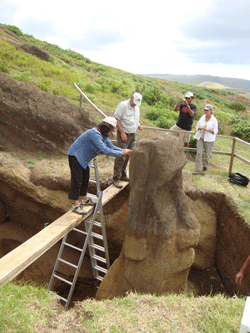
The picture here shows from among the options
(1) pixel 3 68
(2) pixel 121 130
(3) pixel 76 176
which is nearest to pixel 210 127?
(2) pixel 121 130

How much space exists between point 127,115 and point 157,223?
2.46 m

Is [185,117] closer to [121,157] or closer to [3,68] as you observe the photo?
[121,157]

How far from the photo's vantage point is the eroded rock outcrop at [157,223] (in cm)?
507

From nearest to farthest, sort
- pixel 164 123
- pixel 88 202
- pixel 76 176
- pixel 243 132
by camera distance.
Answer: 1. pixel 76 176
2. pixel 88 202
3. pixel 164 123
4. pixel 243 132

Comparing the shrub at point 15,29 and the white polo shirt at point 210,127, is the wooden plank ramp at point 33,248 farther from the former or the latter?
→ the shrub at point 15,29

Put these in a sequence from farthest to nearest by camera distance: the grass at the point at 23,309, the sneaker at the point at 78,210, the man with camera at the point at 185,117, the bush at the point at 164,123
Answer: the bush at the point at 164,123 → the man with camera at the point at 185,117 → the sneaker at the point at 78,210 → the grass at the point at 23,309

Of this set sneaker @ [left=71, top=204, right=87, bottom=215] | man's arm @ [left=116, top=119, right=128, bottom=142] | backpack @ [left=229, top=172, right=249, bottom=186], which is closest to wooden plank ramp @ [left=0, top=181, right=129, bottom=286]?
sneaker @ [left=71, top=204, right=87, bottom=215]

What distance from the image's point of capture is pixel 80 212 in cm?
589

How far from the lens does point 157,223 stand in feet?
17.1

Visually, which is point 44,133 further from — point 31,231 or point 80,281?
point 80,281

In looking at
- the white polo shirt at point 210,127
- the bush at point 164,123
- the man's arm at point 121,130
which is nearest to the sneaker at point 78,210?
the man's arm at point 121,130

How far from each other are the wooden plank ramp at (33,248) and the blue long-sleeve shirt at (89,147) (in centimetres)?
107

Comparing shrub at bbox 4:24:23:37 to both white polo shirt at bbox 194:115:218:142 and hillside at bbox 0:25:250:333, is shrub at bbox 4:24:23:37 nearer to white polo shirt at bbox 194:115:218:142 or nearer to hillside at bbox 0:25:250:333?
hillside at bbox 0:25:250:333

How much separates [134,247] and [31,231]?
5140 millimetres
